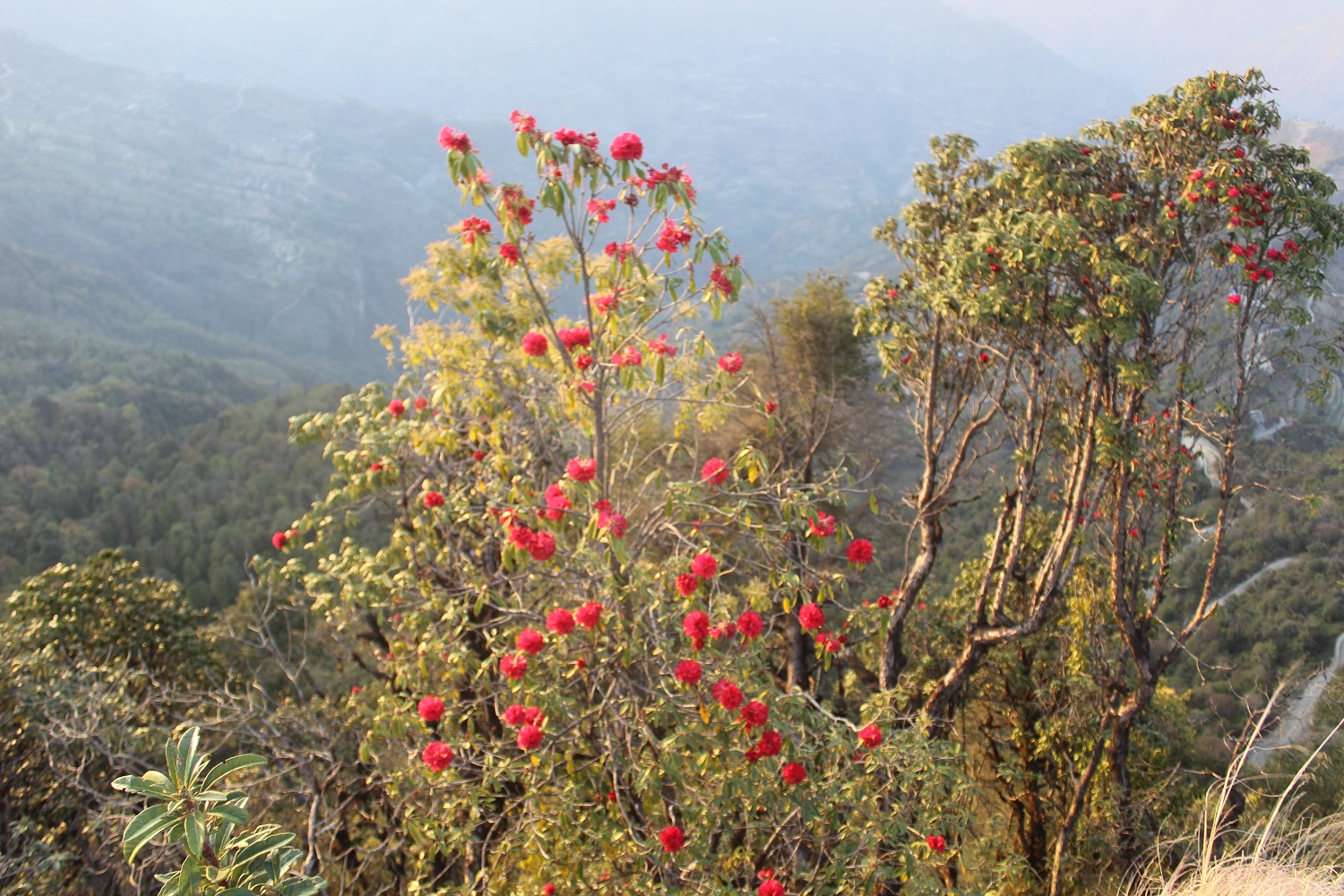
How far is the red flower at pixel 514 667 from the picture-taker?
10.0 feet

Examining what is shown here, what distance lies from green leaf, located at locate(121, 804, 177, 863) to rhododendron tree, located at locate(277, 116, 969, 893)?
1.57 metres

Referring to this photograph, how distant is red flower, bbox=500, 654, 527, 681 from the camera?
3.06m

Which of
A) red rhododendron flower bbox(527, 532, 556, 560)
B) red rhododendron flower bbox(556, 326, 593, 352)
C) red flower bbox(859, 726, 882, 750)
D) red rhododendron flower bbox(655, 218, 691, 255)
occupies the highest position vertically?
red rhododendron flower bbox(655, 218, 691, 255)

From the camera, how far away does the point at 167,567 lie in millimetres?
22344

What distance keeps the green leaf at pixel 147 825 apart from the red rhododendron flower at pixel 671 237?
2569 millimetres

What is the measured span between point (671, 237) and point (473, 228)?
0.88 metres

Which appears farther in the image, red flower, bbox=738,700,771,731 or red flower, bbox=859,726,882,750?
red flower, bbox=859,726,882,750

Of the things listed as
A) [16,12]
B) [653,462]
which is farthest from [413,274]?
[16,12]

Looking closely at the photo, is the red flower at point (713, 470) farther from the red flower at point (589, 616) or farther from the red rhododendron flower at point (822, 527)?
the red flower at point (589, 616)

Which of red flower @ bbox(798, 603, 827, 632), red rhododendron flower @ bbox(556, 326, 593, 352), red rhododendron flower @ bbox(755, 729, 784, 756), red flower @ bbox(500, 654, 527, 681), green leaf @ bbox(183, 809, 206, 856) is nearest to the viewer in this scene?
green leaf @ bbox(183, 809, 206, 856)

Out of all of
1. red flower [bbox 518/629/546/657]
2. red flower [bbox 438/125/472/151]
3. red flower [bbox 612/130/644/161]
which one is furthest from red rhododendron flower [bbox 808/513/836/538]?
red flower [bbox 438/125/472/151]

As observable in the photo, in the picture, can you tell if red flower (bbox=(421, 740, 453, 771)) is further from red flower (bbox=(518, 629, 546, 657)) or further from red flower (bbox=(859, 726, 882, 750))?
red flower (bbox=(859, 726, 882, 750))

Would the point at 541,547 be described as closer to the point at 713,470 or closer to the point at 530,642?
the point at 530,642

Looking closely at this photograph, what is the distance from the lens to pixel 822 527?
10.3ft
